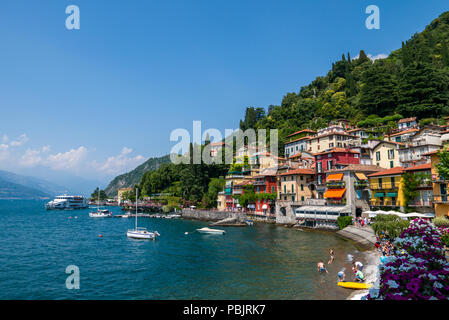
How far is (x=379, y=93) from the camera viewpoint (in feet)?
298

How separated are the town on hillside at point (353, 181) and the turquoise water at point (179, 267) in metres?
9.64

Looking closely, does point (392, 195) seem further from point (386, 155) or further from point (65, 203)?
point (65, 203)

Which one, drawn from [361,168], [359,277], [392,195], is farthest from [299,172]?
[359,277]

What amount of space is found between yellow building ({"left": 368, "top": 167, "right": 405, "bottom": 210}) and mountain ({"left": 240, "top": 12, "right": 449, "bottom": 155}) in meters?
33.8

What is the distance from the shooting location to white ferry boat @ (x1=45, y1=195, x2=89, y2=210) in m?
150

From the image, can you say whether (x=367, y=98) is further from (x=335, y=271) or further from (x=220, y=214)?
(x=335, y=271)

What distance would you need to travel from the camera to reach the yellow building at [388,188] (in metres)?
49.1

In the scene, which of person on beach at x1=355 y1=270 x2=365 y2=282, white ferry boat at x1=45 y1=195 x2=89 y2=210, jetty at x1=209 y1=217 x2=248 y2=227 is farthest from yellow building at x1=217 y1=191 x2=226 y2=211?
white ferry boat at x1=45 y1=195 x2=89 y2=210

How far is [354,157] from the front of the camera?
62.7 m

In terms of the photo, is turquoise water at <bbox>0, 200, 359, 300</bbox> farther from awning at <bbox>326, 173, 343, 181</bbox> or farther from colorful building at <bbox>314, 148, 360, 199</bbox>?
colorful building at <bbox>314, 148, 360, 199</bbox>

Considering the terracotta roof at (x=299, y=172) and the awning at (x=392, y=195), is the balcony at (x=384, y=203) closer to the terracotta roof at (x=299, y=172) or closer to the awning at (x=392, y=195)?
the awning at (x=392, y=195)

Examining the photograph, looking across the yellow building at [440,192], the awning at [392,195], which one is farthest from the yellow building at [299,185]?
the yellow building at [440,192]
